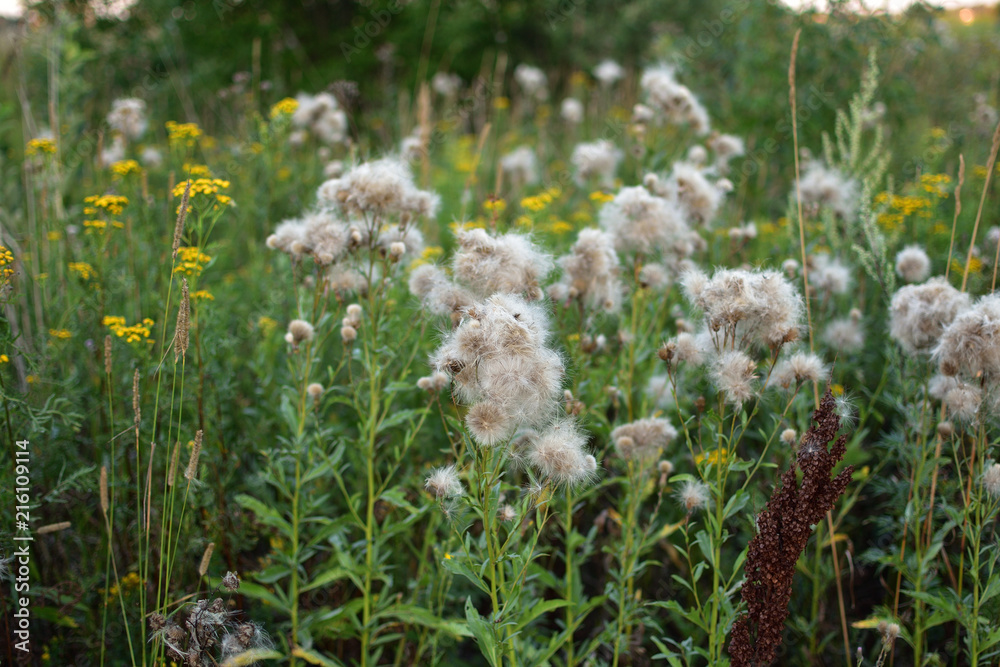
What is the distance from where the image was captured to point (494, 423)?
1.67 meters

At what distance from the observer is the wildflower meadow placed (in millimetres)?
1896

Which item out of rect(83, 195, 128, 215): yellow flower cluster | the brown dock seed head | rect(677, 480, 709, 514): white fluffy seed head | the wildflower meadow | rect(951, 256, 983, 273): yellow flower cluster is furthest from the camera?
rect(951, 256, 983, 273): yellow flower cluster

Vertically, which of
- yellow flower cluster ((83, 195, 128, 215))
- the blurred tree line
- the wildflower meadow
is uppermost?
the blurred tree line

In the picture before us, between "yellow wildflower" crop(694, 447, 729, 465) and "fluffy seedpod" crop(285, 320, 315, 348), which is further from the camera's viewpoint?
"fluffy seedpod" crop(285, 320, 315, 348)

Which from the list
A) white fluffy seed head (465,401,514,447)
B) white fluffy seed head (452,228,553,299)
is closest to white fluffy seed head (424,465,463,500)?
white fluffy seed head (465,401,514,447)

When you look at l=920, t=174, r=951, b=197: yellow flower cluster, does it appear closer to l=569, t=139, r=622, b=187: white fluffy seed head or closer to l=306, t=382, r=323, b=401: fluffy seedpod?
l=569, t=139, r=622, b=187: white fluffy seed head

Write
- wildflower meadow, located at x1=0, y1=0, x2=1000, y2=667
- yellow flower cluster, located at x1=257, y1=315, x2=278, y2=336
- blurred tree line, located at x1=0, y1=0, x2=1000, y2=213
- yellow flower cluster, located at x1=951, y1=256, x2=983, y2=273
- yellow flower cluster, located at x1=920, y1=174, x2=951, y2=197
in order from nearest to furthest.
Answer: wildflower meadow, located at x1=0, y1=0, x2=1000, y2=667 < yellow flower cluster, located at x1=257, y1=315, x2=278, y2=336 < yellow flower cluster, located at x1=951, y1=256, x2=983, y2=273 < yellow flower cluster, located at x1=920, y1=174, x2=951, y2=197 < blurred tree line, located at x1=0, y1=0, x2=1000, y2=213

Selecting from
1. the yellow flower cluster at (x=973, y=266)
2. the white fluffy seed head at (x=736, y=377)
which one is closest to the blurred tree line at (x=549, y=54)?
the yellow flower cluster at (x=973, y=266)

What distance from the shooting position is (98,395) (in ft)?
8.93

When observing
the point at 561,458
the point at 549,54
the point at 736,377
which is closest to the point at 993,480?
the point at 736,377

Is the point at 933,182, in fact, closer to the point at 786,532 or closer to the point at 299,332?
the point at 786,532

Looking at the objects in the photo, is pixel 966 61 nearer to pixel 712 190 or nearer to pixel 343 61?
pixel 712 190

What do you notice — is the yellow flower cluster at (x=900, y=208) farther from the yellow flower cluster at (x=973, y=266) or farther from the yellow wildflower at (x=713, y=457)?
the yellow wildflower at (x=713, y=457)

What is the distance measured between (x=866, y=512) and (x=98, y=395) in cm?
348
